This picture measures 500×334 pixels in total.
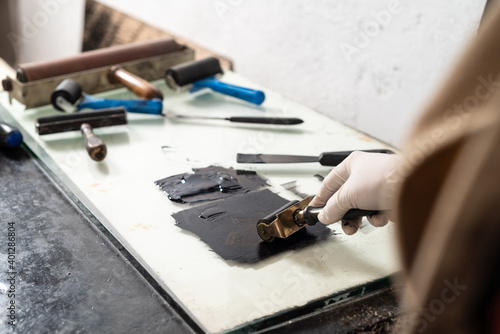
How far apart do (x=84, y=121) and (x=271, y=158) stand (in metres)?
0.53

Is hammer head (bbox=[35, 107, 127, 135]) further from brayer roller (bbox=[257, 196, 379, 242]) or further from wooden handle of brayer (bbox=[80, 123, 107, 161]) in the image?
brayer roller (bbox=[257, 196, 379, 242])

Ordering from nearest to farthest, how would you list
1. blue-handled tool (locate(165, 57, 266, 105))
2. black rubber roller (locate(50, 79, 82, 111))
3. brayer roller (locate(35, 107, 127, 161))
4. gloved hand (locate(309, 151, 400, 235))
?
gloved hand (locate(309, 151, 400, 235)) < brayer roller (locate(35, 107, 127, 161)) < black rubber roller (locate(50, 79, 82, 111)) < blue-handled tool (locate(165, 57, 266, 105))

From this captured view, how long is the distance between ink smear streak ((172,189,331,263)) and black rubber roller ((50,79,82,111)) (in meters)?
0.65

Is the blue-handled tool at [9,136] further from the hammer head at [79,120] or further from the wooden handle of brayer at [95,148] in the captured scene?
the wooden handle of brayer at [95,148]

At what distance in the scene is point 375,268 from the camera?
1019 mm

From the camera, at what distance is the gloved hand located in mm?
902

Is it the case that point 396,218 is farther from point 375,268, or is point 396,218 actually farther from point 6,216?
point 6,216

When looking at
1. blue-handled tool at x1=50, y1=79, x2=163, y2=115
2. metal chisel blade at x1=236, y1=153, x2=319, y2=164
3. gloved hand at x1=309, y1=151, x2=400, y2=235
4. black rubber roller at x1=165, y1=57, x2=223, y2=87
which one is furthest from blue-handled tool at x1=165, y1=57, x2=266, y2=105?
gloved hand at x1=309, y1=151, x2=400, y2=235

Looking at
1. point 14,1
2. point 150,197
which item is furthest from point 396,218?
point 14,1

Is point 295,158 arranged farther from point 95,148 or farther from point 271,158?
point 95,148

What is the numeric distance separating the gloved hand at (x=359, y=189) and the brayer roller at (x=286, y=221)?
3 centimetres

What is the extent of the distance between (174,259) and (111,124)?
629 mm

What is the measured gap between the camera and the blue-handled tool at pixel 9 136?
1.38 metres

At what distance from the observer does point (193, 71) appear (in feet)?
5.85
